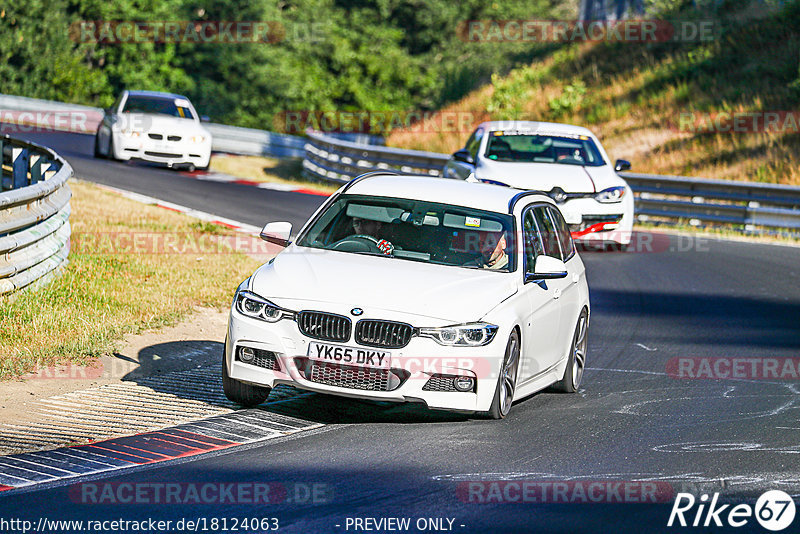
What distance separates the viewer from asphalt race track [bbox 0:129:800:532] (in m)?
6.09

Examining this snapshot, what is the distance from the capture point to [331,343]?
7820 mm

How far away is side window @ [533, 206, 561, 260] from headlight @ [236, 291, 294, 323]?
2631 millimetres

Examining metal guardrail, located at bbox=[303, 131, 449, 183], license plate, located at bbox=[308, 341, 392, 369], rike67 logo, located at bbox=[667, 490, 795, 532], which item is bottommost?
metal guardrail, located at bbox=[303, 131, 449, 183]

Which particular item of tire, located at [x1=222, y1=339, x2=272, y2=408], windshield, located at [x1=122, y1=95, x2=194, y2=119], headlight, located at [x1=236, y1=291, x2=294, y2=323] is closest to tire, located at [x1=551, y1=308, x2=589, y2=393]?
tire, located at [x1=222, y1=339, x2=272, y2=408]

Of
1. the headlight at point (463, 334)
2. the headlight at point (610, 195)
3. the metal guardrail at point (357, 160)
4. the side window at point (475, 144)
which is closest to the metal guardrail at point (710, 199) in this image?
the metal guardrail at point (357, 160)

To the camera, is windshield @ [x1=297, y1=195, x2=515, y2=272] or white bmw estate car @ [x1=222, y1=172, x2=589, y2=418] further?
windshield @ [x1=297, y1=195, x2=515, y2=272]

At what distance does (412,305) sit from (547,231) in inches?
95.0

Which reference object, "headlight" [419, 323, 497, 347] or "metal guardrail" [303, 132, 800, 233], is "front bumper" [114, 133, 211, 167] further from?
"headlight" [419, 323, 497, 347]

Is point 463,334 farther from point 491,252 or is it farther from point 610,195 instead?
point 610,195

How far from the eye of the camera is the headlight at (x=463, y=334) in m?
7.83

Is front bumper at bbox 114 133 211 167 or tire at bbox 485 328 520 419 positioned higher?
tire at bbox 485 328 520 419

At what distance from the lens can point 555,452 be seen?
766 centimetres

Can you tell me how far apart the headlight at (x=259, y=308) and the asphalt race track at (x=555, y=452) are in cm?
78

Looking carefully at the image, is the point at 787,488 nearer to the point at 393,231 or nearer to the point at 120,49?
the point at 393,231
